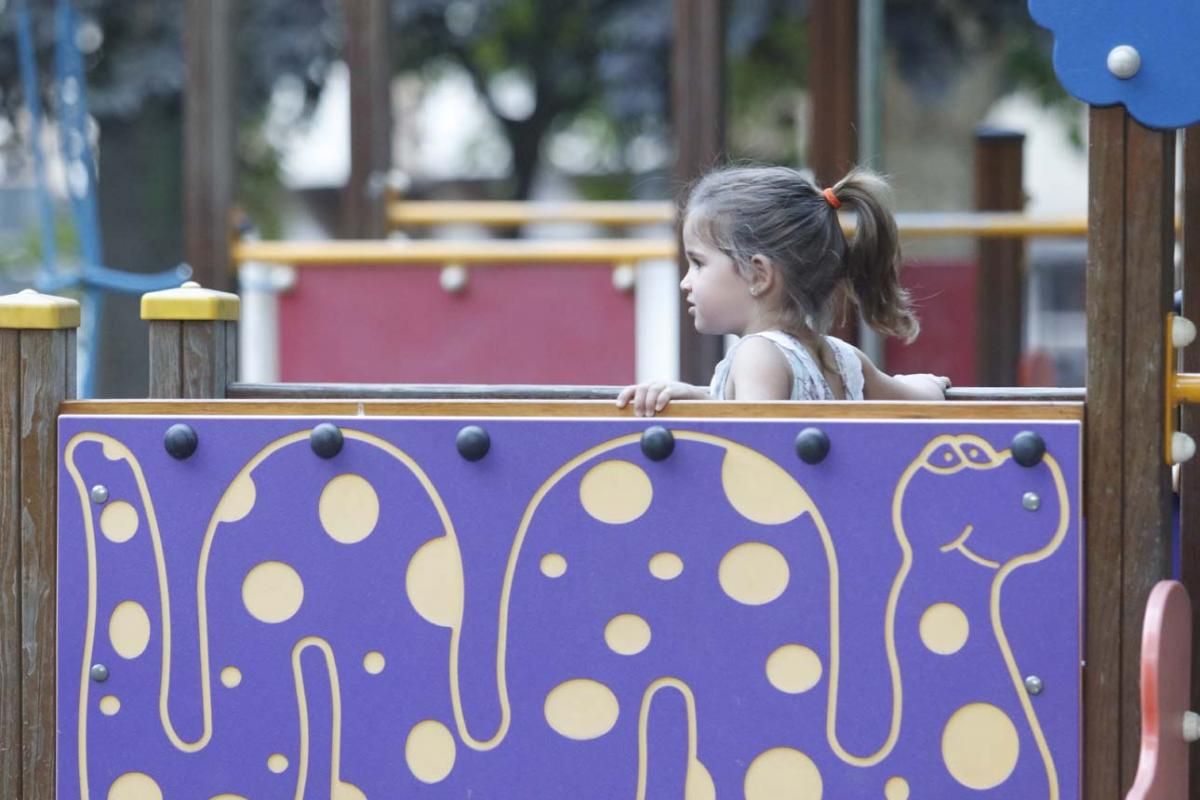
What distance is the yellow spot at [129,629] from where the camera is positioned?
2.36m

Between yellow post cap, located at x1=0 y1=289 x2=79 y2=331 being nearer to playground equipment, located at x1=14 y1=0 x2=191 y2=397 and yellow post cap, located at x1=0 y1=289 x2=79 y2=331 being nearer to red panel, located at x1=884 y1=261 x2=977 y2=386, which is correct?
playground equipment, located at x1=14 y1=0 x2=191 y2=397

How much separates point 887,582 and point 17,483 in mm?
1161

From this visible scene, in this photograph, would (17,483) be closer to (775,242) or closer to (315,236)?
(775,242)

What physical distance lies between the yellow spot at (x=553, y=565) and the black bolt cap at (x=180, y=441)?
19.2 inches

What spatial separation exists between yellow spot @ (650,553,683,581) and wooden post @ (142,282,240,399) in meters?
0.92

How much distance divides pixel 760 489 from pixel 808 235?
1.82 ft

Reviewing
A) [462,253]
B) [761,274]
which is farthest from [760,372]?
[462,253]

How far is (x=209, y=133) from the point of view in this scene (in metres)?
4.96

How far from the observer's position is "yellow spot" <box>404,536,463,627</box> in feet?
7.45

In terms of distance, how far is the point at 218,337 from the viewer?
280cm

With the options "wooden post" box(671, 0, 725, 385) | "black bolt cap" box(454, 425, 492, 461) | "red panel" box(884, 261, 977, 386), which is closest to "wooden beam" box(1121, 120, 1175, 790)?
"black bolt cap" box(454, 425, 492, 461)

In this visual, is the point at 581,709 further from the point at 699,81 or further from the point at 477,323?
the point at 477,323

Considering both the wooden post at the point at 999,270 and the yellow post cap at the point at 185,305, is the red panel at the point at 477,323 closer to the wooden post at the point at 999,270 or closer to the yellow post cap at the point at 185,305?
the wooden post at the point at 999,270

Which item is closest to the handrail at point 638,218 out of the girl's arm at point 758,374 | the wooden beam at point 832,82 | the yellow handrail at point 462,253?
the yellow handrail at point 462,253
